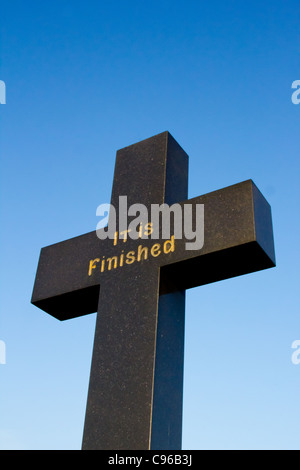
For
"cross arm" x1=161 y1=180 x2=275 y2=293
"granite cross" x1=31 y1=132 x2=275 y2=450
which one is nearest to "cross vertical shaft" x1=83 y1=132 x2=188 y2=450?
"granite cross" x1=31 y1=132 x2=275 y2=450

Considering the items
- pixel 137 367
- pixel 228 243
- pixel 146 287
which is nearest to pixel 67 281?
pixel 146 287

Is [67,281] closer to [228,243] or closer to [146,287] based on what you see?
[146,287]

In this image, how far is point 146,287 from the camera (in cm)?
427

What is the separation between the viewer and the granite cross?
381cm

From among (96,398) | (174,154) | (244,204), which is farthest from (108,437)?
(174,154)

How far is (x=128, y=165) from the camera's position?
5.33 m

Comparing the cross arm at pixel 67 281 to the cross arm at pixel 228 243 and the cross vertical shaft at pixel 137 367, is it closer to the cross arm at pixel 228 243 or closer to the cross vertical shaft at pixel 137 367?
the cross vertical shaft at pixel 137 367

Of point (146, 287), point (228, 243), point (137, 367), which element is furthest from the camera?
point (146, 287)

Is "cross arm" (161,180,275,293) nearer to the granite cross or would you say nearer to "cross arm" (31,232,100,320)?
the granite cross

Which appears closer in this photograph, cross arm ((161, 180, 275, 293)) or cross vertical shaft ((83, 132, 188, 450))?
cross vertical shaft ((83, 132, 188, 450))

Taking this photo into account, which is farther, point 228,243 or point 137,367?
point 228,243
